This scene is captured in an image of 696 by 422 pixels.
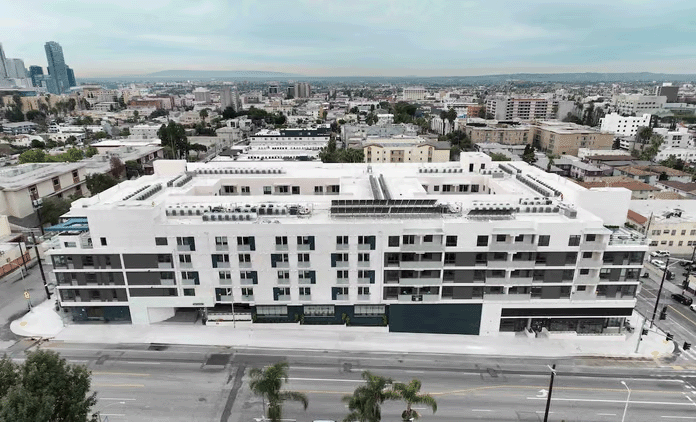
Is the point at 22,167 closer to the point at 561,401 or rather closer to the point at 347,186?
the point at 347,186

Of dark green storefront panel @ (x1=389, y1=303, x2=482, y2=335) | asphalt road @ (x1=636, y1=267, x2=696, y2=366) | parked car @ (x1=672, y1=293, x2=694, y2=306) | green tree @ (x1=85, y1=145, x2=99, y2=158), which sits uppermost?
green tree @ (x1=85, y1=145, x2=99, y2=158)

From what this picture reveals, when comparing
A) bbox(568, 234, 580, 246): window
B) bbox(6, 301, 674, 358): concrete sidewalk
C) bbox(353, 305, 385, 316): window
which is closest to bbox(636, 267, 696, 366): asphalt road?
bbox(6, 301, 674, 358): concrete sidewalk

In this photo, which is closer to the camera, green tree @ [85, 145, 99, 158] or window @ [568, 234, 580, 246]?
window @ [568, 234, 580, 246]

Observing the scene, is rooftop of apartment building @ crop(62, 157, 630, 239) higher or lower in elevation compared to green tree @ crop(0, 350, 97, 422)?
higher

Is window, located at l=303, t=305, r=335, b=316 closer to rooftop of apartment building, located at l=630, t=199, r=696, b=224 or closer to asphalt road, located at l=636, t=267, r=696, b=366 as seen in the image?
asphalt road, located at l=636, t=267, r=696, b=366

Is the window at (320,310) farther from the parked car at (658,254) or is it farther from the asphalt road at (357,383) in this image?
the parked car at (658,254)
